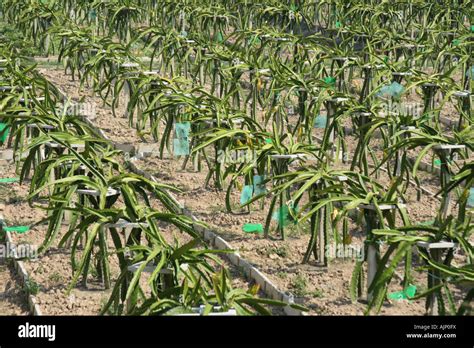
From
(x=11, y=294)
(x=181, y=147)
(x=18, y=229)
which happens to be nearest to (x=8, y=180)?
(x=18, y=229)

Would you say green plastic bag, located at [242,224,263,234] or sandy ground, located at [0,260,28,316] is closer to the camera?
sandy ground, located at [0,260,28,316]

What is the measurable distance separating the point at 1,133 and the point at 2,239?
729 mm

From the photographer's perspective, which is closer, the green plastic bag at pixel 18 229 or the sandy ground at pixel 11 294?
the sandy ground at pixel 11 294

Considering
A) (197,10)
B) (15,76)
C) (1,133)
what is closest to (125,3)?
(197,10)

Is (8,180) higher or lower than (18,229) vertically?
higher

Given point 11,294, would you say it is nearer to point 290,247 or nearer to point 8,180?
point 290,247

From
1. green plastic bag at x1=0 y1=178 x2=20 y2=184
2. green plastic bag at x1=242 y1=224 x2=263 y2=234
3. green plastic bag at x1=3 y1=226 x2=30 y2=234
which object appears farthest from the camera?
green plastic bag at x1=0 y1=178 x2=20 y2=184

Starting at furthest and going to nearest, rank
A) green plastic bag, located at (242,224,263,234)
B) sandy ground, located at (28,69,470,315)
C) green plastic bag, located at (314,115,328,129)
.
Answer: green plastic bag, located at (314,115,328,129)
green plastic bag, located at (242,224,263,234)
sandy ground, located at (28,69,470,315)

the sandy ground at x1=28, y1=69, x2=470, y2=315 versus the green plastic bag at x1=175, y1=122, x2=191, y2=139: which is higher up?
the green plastic bag at x1=175, y1=122, x2=191, y2=139

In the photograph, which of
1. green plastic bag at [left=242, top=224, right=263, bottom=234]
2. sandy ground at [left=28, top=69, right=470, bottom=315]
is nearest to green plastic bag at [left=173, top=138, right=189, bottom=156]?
sandy ground at [left=28, top=69, right=470, bottom=315]

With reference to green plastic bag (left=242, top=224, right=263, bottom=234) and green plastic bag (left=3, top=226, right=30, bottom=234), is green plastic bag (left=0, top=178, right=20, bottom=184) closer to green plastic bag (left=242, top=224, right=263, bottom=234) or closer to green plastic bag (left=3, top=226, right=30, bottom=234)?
green plastic bag (left=3, top=226, right=30, bottom=234)

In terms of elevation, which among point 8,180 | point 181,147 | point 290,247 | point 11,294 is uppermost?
point 181,147

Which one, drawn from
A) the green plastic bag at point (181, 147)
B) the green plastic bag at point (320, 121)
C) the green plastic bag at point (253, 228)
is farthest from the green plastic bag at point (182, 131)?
the green plastic bag at point (320, 121)

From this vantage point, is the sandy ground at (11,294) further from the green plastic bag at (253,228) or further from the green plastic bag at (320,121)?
the green plastic bag at (320,121)
